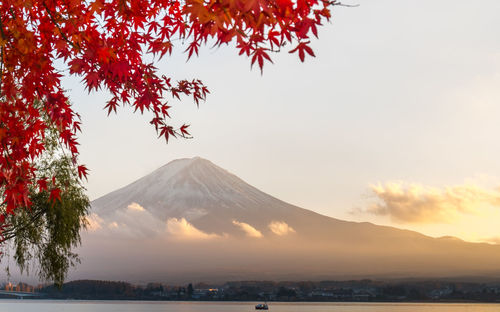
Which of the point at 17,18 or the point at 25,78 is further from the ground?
the point at 17,18

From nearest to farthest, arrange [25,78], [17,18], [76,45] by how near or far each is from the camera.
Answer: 1. [76,45]
2. [17,18]
3. [25,78]

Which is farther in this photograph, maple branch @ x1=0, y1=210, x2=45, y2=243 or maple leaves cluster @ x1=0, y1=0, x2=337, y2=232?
maple branch @ x1=0, y1=210, x2=45, y2=243

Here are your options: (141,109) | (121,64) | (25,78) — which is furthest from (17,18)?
(141,109)

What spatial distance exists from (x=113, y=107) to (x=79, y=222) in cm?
1072

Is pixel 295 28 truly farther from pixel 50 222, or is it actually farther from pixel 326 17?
pixel 50 222

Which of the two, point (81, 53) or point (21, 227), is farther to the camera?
point (21, 227)

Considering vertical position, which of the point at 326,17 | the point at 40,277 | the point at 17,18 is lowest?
the point at 40,277

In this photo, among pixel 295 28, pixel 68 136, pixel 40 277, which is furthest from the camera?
pixel 40 277

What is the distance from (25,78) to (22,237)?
11.7 metres

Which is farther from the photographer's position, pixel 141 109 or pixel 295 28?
pixel 141 109

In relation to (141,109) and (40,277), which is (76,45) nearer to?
(141,109)

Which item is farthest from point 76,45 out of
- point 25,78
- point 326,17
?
point 326,17

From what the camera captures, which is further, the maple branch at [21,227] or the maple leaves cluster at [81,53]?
the maple branch at [21,227]

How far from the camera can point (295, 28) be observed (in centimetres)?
434
